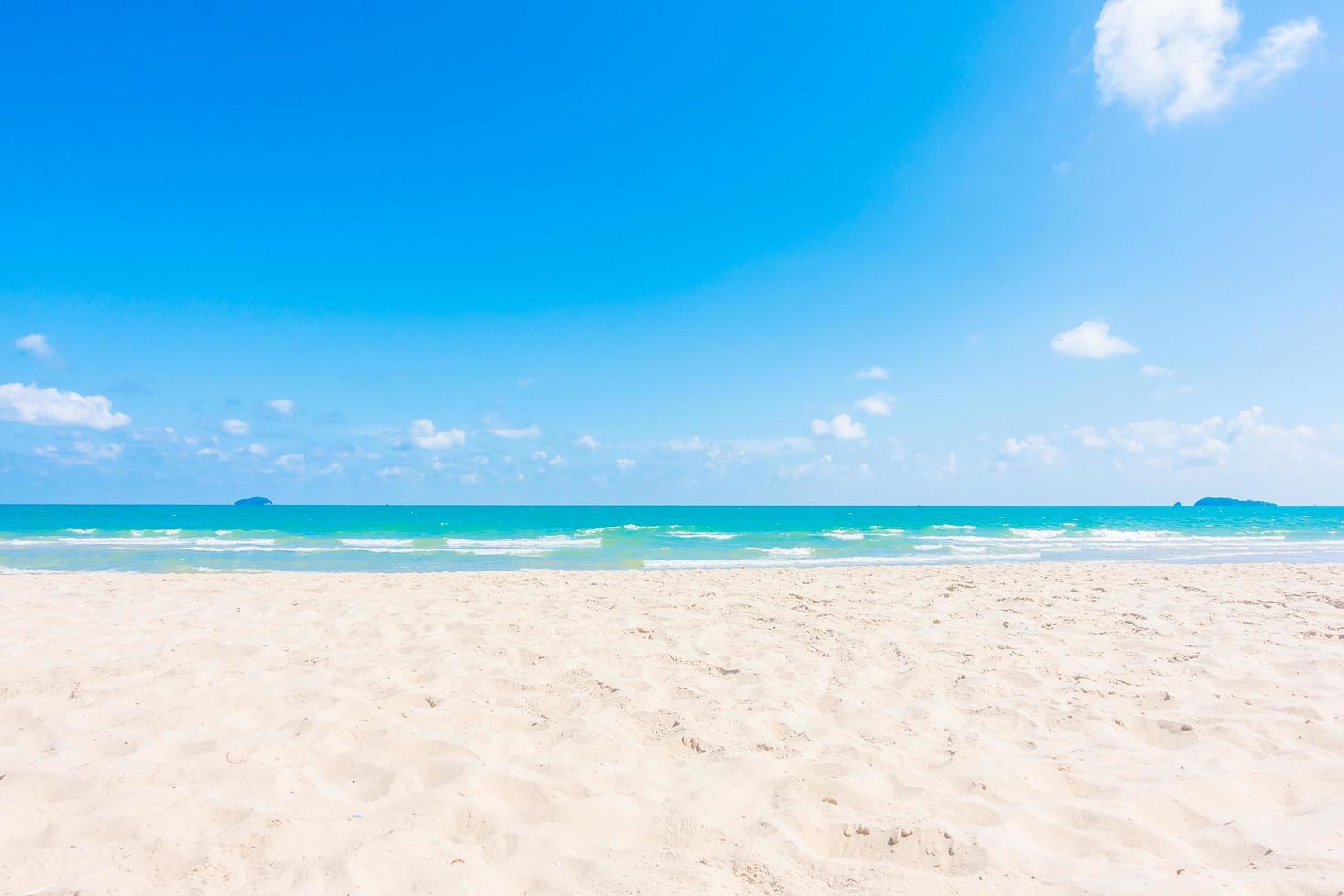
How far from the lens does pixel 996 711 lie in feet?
14.9

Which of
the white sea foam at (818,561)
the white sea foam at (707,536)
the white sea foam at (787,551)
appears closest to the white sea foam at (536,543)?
the white sea foam at (707,536)

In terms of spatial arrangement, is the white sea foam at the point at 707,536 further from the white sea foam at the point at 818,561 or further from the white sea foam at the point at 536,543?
the white sea foam at the point at 818,561

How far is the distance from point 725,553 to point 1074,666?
18285 millimetres

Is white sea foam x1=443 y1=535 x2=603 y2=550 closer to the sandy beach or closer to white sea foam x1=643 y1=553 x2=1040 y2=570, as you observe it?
white sea foam x1=643 y1=553 x2=1040 y2=570

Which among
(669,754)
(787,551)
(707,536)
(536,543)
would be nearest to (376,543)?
(536,543)

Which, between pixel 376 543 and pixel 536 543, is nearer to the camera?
pixel 376 543

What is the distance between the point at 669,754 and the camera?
3.86m

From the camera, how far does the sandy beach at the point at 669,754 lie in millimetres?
2680

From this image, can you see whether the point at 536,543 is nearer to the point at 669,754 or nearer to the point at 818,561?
the point at 818,561

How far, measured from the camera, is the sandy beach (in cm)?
268

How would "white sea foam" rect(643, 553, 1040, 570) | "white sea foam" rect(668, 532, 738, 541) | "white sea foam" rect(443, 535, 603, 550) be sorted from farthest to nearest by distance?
"white sea foam" rect(668, 532, 738, 541), "white sea foam" rect(443, 535, 603, 550), "white sea foam" rect(643, 553, 1040, 570)

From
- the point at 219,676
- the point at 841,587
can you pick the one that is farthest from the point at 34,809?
the point at 841,587

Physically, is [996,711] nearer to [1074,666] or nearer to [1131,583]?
[1074,666]

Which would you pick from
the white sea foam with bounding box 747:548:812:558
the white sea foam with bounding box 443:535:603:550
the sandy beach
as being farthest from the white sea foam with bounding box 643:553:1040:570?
the sandy beach
